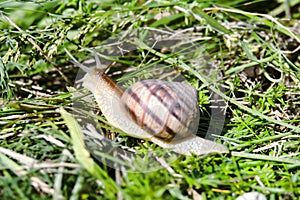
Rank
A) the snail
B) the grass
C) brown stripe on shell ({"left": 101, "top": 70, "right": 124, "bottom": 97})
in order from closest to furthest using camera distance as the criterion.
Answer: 1. the grass
2. the snail
3. brown stripe on shell ({"left": 101, "top": 70, "right": 124, "bottom": 97})

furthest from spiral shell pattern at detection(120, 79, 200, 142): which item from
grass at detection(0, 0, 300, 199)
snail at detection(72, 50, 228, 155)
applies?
grass at detection(0, 0, 300, 199)

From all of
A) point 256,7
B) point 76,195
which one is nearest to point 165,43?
point 256,7

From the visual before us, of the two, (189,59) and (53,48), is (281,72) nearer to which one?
(189,59)

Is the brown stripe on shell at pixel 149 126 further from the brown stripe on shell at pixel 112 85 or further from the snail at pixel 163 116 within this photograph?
the brown stripe on shell at pixel 112 85

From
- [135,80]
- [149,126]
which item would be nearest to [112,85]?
[135,80]

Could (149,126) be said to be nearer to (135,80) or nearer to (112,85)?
(112,85)

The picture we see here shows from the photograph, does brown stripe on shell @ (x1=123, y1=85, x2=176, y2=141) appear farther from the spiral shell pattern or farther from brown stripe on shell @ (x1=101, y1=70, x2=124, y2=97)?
brown stripe on shell @ (x1=101, y1=70, x2=124, y2=97)

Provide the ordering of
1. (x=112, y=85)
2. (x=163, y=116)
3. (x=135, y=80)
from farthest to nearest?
1. (x=135, y=80)
2. (x=112, y=85)
3. (x=163, y=116)
